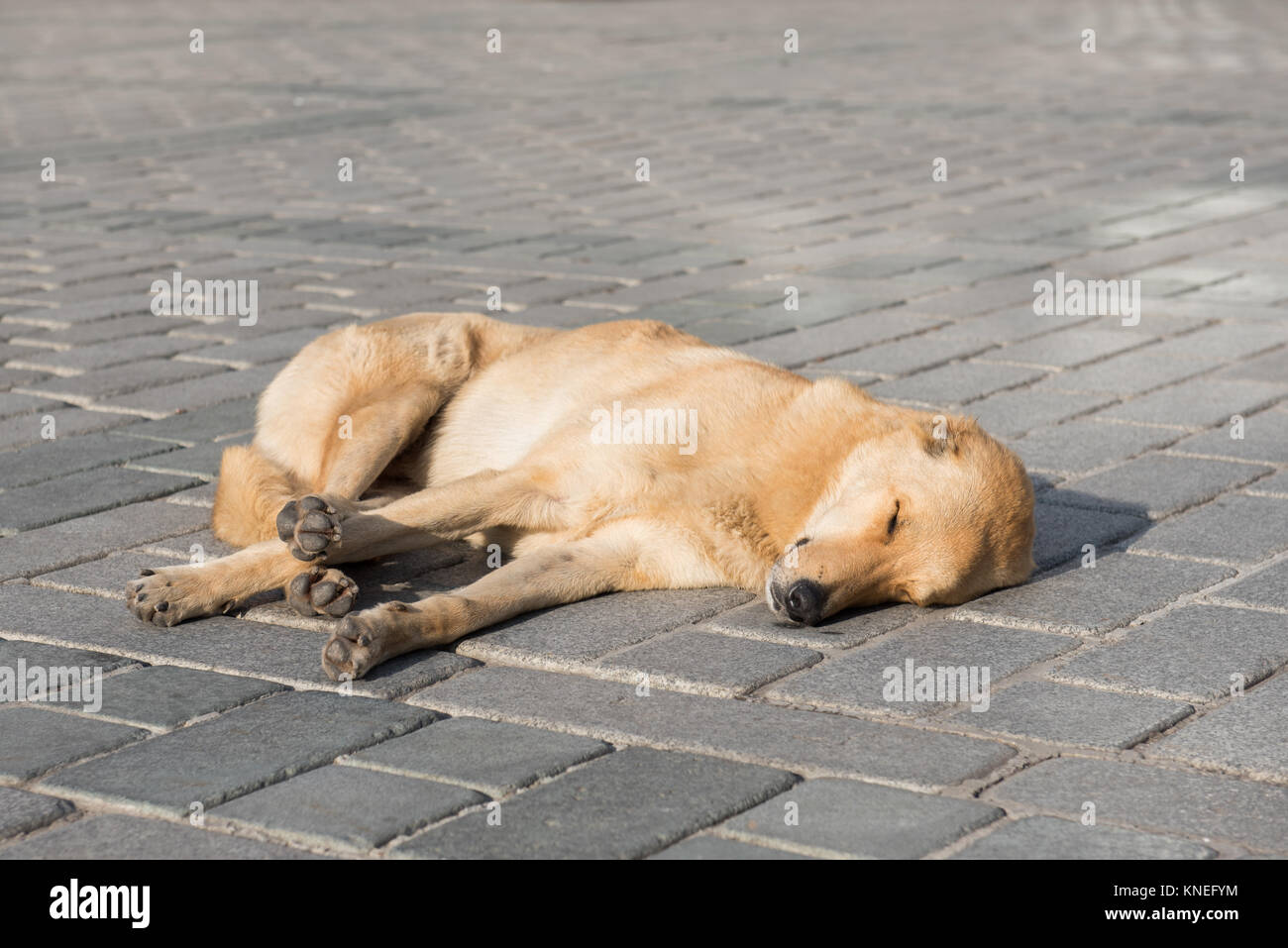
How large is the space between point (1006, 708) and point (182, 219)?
25.7 feet

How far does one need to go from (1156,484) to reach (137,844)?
149 inches

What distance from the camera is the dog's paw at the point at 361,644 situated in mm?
4090

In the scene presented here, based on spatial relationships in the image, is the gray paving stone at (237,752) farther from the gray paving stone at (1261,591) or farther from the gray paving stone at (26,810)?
the gray paving stone at (1261,591)

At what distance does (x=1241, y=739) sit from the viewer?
372 cm

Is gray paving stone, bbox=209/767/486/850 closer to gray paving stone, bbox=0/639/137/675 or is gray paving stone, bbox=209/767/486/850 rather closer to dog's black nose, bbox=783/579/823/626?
gray paving stone, bbox=0/639/137/675

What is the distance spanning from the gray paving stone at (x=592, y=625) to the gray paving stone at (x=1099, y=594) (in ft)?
2.51

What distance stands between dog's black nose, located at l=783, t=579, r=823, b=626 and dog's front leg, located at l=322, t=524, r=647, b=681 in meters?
0.56

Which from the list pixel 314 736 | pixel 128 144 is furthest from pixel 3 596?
pixel 128 144

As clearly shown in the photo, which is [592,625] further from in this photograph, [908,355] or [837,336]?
[837,336]

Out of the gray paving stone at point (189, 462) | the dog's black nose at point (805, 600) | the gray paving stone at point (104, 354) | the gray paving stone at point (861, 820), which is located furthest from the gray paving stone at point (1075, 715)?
the gray paving stone at point (104, 354)

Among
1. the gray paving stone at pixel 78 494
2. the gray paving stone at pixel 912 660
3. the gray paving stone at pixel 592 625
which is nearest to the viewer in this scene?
the gray paving stone at pixel 912 660

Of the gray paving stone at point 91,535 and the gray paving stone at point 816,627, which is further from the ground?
the gray paving stone at point 91,535

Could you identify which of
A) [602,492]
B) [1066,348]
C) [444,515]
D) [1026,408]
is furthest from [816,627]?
[1066,348]
